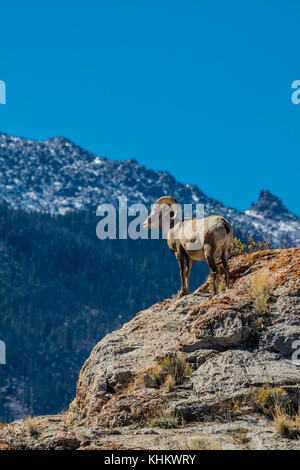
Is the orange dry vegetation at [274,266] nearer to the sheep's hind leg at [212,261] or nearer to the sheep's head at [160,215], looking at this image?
the sheep's hind leg at [212,261]

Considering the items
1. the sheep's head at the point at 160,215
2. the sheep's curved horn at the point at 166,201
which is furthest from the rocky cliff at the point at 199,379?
the sheep's curved horn at the point at 166,201

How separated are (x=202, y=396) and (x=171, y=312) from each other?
421cm

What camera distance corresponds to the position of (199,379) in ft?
42.3

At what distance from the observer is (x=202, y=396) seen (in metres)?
12.5

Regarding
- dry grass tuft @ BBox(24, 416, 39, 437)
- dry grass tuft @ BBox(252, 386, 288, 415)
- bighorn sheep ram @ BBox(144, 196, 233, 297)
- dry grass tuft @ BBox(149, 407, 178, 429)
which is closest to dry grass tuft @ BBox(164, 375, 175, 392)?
dry grass tuft @ BBox(149, 407, 178, 429)

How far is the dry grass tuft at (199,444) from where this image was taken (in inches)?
408

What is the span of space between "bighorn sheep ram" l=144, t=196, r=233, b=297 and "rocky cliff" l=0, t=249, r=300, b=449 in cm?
90

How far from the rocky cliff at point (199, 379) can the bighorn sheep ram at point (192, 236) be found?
0.90 m

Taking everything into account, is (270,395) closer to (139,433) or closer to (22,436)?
(139,433)

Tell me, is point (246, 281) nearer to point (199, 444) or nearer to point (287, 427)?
point (287, 427)

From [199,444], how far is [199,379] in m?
2.45

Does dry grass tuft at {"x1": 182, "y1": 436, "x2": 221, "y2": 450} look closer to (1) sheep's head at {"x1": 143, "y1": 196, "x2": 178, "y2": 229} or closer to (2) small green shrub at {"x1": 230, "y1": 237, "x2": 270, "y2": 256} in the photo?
(2) small green shrub at {"x1": 230, "y1": 237, "x2": 270, "y2": 256}

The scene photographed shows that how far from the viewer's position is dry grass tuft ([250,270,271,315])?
546 inches
